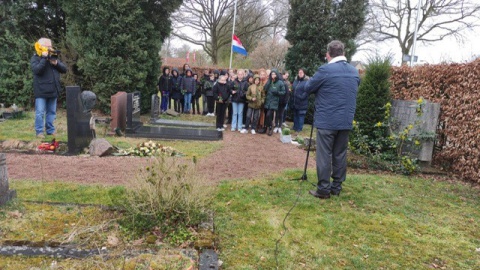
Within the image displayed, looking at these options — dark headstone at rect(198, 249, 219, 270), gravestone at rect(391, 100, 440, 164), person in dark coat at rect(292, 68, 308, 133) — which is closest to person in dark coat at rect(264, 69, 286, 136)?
person in dark coat at rect(292, 68, 308, 133)

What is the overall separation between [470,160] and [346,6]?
8.85 meters

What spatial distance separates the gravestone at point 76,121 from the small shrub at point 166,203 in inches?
156

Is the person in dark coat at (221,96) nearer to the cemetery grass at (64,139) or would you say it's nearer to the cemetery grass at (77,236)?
the cemetery grass at (64,139)

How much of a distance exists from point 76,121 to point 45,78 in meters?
1.80

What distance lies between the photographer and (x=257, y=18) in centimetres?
3005

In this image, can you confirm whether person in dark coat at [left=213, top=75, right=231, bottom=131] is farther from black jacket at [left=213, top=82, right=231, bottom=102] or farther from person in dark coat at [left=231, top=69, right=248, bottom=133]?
person in dark coat at [left=231, top=69, right=248, bottom=133]

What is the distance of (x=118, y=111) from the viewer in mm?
A: 8969

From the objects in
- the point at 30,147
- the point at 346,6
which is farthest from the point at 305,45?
the point at 30,147

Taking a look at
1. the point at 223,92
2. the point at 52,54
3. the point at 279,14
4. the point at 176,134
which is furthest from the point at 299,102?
the point at 279,14

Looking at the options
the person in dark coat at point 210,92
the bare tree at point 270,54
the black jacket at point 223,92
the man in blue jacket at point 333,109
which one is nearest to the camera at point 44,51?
the black jacket at point 223,92

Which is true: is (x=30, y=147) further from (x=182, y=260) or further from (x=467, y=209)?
(x=467, y=209)

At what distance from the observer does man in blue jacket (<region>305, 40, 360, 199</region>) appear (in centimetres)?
448

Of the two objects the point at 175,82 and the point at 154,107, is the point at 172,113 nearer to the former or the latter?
the point at 175,82

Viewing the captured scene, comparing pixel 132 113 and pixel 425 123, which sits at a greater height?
pixel 425 123
